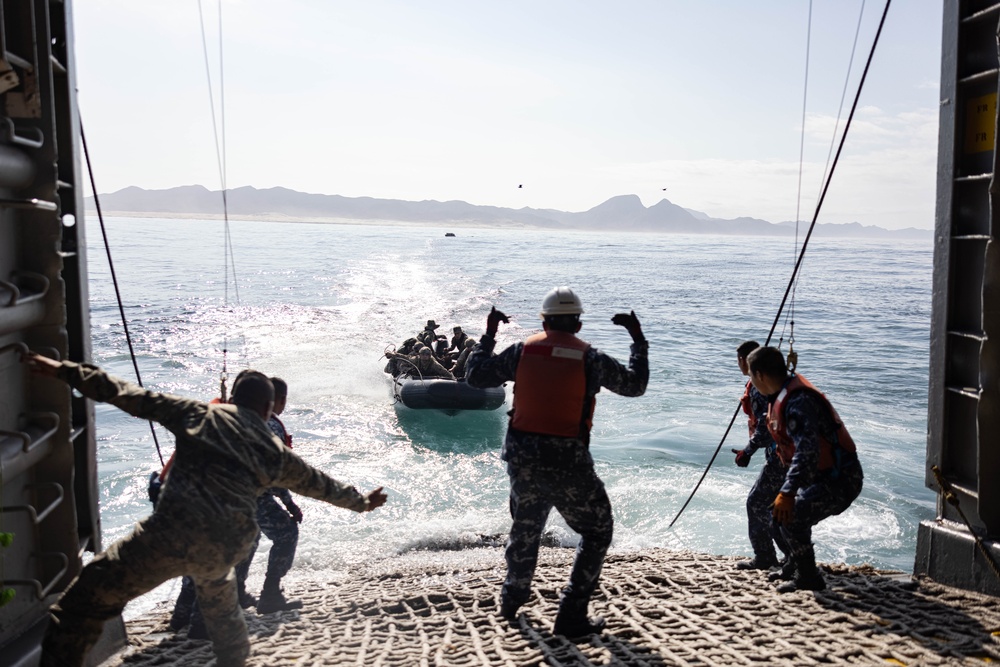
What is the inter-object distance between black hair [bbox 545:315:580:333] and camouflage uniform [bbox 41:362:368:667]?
5.69 ft

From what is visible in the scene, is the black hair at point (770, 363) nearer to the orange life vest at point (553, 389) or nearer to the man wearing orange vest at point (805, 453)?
the man wearing orange vest at point (805, 453)

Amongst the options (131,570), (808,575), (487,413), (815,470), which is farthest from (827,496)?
(487,413)

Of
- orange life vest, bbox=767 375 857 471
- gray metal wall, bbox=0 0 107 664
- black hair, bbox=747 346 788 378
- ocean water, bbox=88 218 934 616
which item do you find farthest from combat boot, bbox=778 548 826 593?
ocean water, bbox=88 218 934 616

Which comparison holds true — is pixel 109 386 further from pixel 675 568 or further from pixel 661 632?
pixel 675 568

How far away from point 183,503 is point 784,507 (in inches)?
135

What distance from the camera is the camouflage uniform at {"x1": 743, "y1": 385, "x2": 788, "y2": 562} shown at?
6.15 metres

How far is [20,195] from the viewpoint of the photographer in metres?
4.27

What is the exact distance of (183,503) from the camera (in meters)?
3.97

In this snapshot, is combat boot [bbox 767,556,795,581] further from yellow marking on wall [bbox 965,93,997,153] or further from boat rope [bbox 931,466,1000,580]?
yellow marking on wall [bbox 965,93,997,153]

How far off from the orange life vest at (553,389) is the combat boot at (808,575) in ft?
6.01

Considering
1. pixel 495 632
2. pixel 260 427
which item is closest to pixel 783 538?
pixel 495 632

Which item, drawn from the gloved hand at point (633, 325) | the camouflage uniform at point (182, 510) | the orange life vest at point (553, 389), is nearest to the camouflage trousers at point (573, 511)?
the orange life vest at point (553, 389)

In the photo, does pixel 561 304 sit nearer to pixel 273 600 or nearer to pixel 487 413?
pixel 273 600

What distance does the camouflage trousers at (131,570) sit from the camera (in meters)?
3.87
